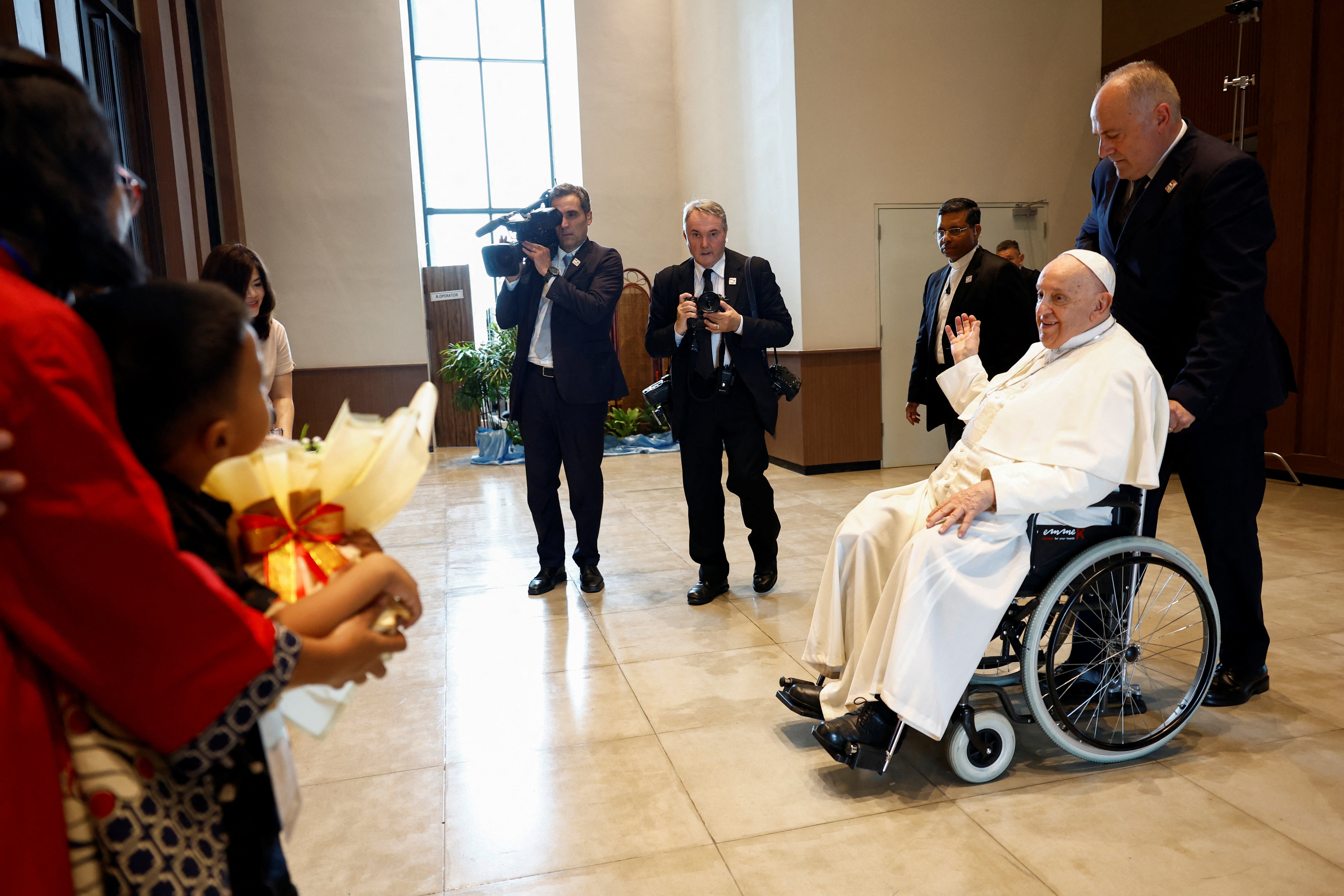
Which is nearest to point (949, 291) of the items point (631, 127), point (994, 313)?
point (994, 313)

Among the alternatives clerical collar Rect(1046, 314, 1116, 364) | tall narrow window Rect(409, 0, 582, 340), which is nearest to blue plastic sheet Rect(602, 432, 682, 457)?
tall narrow window Rect(409, 0, 582, 340)

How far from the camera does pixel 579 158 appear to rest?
31.5 feet

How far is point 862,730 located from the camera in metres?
1.99

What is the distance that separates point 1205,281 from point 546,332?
7.53 feet

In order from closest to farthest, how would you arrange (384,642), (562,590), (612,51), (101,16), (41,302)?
(41,302), (384,642), (562,590), (101,16), (612,51)

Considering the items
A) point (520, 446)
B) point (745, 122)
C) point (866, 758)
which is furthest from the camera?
point (520, 446)

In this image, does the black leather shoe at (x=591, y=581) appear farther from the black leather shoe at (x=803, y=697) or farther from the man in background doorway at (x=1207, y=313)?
the man in background doorway at (x=1207, y=313)

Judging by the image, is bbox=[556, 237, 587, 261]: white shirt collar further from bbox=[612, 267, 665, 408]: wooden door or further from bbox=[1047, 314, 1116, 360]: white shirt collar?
bbox=[612, 267, 665, 408]: wooden door

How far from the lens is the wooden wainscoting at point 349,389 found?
8422 mm

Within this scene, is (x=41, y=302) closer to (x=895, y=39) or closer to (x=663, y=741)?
(x=663, y=741)

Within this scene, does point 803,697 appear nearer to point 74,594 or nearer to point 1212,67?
point 74,594

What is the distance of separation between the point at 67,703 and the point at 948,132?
701cm

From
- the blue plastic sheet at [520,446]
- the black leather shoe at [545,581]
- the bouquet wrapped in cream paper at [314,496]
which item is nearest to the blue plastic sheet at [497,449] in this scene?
the blue plastic sheet at [520,446]

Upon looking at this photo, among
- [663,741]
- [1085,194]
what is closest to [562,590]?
[663,741]
